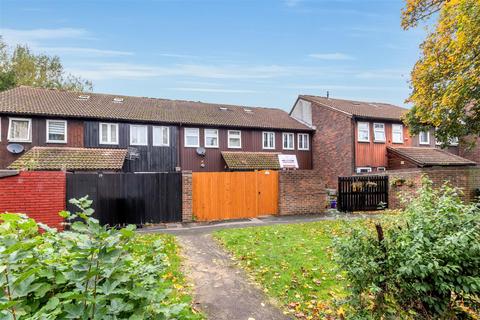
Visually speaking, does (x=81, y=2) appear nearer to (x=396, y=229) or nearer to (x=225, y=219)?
(x=225, y=219)

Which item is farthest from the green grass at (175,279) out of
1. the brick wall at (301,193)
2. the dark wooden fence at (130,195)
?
Answer: the brick wall at (301,193)

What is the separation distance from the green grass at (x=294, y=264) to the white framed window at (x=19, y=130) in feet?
47.0

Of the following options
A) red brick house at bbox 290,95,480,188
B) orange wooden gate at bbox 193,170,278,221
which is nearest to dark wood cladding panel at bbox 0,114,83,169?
orange wooden gate at bbox 193,170,278,221

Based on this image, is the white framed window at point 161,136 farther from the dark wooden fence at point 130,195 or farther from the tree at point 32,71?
the tree at point 32,71

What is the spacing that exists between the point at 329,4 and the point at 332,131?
9.98 metres

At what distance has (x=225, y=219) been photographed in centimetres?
1198

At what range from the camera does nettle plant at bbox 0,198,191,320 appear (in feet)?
4.70

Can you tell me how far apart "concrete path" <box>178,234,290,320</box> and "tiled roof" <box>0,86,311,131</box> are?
13803mm

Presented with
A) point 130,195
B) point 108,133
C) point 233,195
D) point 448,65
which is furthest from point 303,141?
point 130,195

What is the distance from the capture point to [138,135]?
60.7 feet

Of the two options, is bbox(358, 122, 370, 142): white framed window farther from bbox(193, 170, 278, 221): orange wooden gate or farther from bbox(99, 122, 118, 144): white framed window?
bbox(99, 122, 118, 144): white framed window

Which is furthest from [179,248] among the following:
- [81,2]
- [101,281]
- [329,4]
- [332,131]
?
[332,131]

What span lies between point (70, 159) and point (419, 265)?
1704 cm

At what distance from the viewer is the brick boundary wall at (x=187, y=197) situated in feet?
37.3
